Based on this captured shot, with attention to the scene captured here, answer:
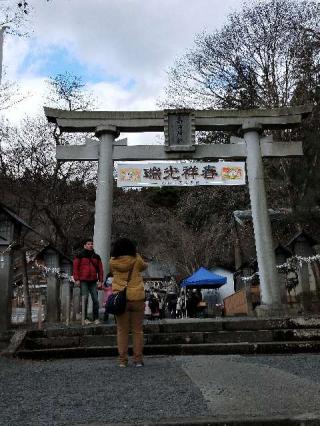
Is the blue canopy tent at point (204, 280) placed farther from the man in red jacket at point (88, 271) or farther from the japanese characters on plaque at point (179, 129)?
the man in red jacket at point (88, 271)

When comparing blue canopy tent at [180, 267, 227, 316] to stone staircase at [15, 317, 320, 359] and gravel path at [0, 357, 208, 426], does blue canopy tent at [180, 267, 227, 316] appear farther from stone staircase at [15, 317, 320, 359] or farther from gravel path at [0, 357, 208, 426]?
gravel path at [0, 357, 208, 426]

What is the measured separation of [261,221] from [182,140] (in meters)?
3.09

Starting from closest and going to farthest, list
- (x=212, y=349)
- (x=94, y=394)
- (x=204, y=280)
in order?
1. (x=94, y=394)
2. (x=212, y=349)
3. (x=204, y=280)

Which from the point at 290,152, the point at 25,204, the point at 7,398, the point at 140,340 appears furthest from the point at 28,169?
the point at 7,398

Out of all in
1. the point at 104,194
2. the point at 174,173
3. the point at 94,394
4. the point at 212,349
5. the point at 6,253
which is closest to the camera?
the point at 94,394

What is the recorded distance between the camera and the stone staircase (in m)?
7.09

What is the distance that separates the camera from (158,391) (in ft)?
13.9

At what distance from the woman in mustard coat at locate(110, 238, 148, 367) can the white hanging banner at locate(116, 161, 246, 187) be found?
21.6 ft

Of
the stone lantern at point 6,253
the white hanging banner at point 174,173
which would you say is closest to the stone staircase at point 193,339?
the stone lantern at point 6,253

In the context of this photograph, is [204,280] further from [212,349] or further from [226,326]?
[212,349]

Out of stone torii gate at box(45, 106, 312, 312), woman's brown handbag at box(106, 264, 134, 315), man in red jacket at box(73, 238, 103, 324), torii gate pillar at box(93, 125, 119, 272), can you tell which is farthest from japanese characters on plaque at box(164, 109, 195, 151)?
woman's brown handbag at box(106, 264, 134, 315)

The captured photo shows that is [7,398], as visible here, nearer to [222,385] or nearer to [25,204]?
[222,385]

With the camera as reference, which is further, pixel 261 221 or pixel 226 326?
pixel 261 221

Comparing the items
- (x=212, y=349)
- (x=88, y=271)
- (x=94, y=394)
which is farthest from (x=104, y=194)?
(x=94, y=394)
